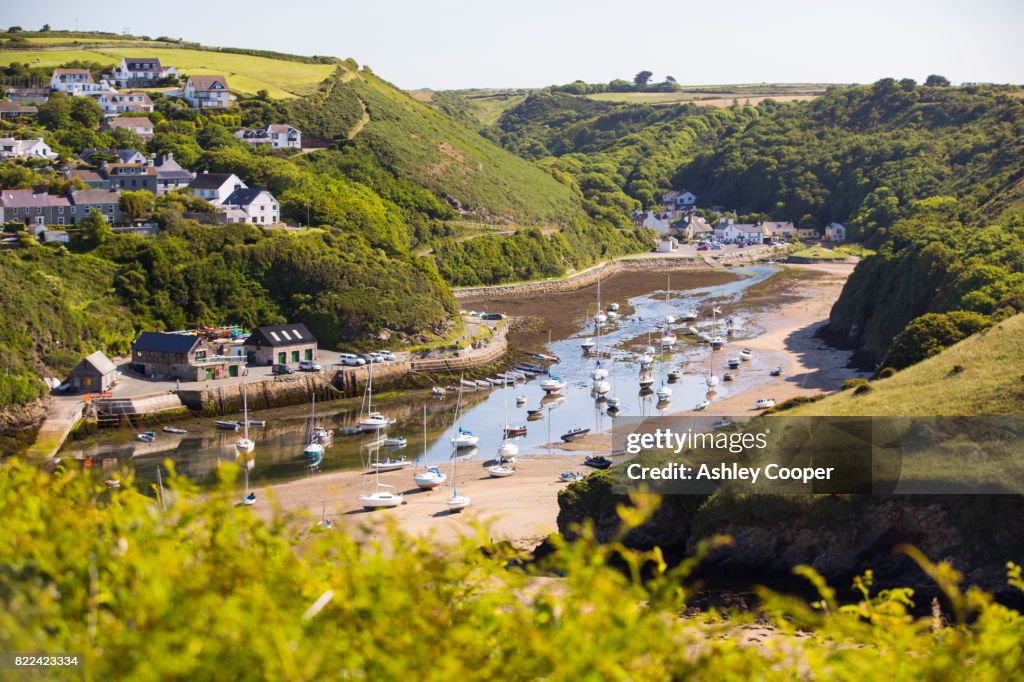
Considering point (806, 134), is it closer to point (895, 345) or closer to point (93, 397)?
point (895, 345)

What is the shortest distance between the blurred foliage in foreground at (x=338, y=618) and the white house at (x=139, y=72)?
97.0 m

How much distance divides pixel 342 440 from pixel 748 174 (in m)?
118

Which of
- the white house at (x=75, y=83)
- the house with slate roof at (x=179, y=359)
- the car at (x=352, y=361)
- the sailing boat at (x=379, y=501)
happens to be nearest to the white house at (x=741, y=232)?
the white house at (x=75, y=83)

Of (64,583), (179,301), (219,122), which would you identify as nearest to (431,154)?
(219,122)

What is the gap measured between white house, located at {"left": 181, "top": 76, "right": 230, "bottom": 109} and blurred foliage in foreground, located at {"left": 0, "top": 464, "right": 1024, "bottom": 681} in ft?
297

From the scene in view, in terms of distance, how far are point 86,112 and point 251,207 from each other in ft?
83.4

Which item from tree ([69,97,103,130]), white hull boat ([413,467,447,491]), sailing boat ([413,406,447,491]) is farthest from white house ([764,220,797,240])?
white hull boat ([413,467,447,491])

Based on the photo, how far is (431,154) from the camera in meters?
107

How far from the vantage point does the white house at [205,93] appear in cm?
9638

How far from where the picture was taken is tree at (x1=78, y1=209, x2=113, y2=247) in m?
60.9

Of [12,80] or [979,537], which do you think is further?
[12,80]

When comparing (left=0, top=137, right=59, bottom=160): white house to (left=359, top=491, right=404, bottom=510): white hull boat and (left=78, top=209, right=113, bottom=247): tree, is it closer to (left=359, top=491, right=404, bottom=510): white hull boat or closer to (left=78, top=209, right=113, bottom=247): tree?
(left=78, top=209, right=113, bottom=247): tree

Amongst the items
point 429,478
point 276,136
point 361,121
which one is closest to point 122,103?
point 276,136

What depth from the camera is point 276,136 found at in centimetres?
9238
